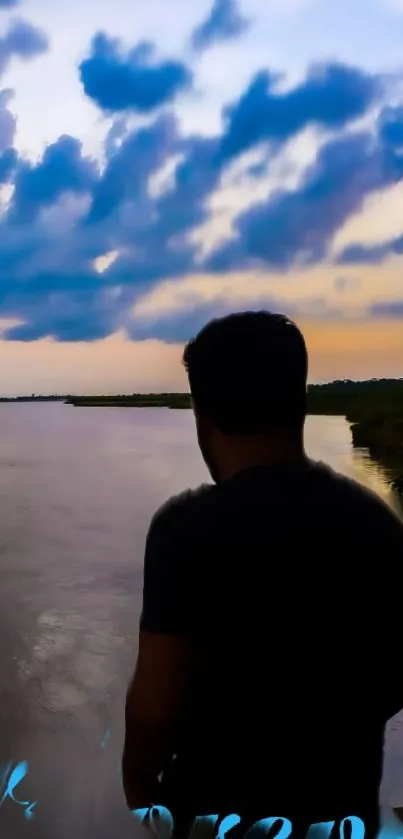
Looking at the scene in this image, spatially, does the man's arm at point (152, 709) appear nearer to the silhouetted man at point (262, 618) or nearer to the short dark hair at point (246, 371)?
the silhouetted man at point (262, 618)

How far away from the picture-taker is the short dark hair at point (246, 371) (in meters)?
0.69

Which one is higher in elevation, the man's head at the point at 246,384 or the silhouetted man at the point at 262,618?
the man's head at the point at 246,384

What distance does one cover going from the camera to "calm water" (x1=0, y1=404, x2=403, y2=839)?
2309 millimetres

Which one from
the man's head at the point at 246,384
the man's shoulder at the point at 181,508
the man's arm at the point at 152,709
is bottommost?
the man's arm at the point at 152,709

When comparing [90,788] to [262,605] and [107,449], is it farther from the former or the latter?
[107,449]

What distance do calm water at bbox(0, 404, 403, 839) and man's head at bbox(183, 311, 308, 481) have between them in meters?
0.21

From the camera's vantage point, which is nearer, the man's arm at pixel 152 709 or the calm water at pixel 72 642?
the man's arm at pixel 152 709

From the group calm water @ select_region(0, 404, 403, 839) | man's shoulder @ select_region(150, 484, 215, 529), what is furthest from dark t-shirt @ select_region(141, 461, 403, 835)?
calm water @ select_region(0, 404, 403, 839)

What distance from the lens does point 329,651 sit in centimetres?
68

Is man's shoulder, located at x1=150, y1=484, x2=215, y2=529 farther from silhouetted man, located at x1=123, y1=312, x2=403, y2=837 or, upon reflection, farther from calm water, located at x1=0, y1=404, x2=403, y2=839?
calm water, located at x1=0, y1=404, x2=403, y2=839

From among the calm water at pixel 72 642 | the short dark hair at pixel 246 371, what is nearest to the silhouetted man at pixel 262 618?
the short dark hair at pixel 246 371

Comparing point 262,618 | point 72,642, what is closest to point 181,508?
point 262,618

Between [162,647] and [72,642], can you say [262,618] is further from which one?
[72,642]

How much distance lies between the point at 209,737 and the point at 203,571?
154 mm
